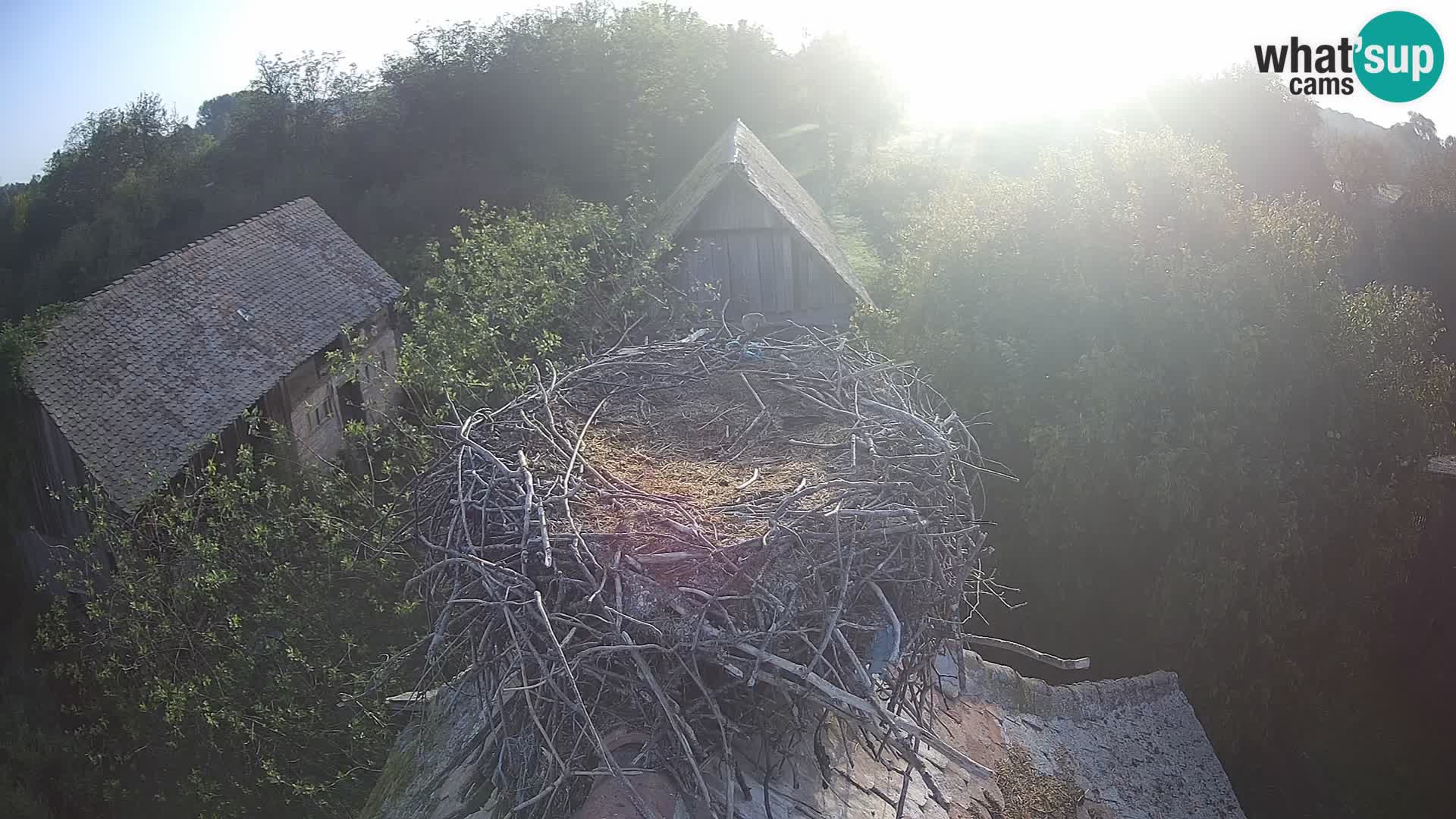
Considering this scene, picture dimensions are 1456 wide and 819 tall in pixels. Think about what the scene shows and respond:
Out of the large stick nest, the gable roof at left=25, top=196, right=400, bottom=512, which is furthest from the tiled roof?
the gable roof at left=25, top=196, right=400, bottom=512

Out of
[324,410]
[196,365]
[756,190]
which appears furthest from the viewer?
[324,410]

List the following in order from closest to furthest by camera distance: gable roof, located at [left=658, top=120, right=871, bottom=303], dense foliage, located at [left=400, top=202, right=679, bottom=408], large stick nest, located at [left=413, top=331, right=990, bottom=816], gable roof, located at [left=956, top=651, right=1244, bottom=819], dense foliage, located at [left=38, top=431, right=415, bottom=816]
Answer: large stick nest, located at [left=413, top=331, right=990, bottom=816], gable roof, located at [left=956, top=651, right=1244, bottom=819], dense foliage, located at [left=38, top=431, right=415, bottom=816], dense foliage, located at [left=400, top=202, right=679, bottom=408], gable roof, located at [left=658, top=120, right=871, bottom=303]

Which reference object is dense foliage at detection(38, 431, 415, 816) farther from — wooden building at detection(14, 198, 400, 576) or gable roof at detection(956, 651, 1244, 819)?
gable roof at detection(956, 651, 1244, 819)

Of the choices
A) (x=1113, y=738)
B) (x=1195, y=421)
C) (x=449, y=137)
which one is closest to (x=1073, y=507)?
(x=1195, y=421)

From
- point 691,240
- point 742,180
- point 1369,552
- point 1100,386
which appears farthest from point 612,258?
point 1369,552

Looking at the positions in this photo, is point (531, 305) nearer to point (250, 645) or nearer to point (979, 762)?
point (250, 645)

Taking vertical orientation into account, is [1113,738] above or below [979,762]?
below
